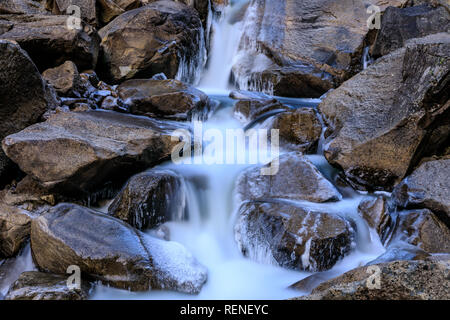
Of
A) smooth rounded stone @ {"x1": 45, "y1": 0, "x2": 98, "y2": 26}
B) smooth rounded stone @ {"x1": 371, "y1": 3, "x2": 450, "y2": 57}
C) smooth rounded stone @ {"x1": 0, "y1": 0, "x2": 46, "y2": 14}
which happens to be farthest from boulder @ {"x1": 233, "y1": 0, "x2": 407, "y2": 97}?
smooth rounded stone @ {"x1": 0, "y1": 0, "x2": 46, "y2": 14}

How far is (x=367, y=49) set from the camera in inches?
A: 346

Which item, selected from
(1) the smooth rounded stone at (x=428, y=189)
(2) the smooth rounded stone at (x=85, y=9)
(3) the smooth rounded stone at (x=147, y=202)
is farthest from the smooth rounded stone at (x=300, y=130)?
(2) the smooth rounded stone at (x=85, y=9)

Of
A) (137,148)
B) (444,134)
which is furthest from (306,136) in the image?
(137,148)

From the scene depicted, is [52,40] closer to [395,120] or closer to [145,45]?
[145,45]

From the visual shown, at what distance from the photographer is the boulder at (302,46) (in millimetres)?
8469

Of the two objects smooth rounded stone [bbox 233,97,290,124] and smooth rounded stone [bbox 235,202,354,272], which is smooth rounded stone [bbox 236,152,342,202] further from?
smooth rounded stone [bbox 233,97,290,124]

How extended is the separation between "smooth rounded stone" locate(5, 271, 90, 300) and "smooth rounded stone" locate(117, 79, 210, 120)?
360 centimetres

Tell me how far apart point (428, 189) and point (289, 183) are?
1615mm

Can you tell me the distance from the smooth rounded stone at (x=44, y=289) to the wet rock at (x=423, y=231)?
10.8 ft

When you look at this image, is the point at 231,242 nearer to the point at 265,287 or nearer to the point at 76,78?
the point at 265,287

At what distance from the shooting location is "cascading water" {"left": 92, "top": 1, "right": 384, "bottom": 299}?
366 centimetres

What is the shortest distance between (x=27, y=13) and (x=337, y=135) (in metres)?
7.25

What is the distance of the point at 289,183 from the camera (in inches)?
184

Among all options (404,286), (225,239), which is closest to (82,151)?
(225,239)
